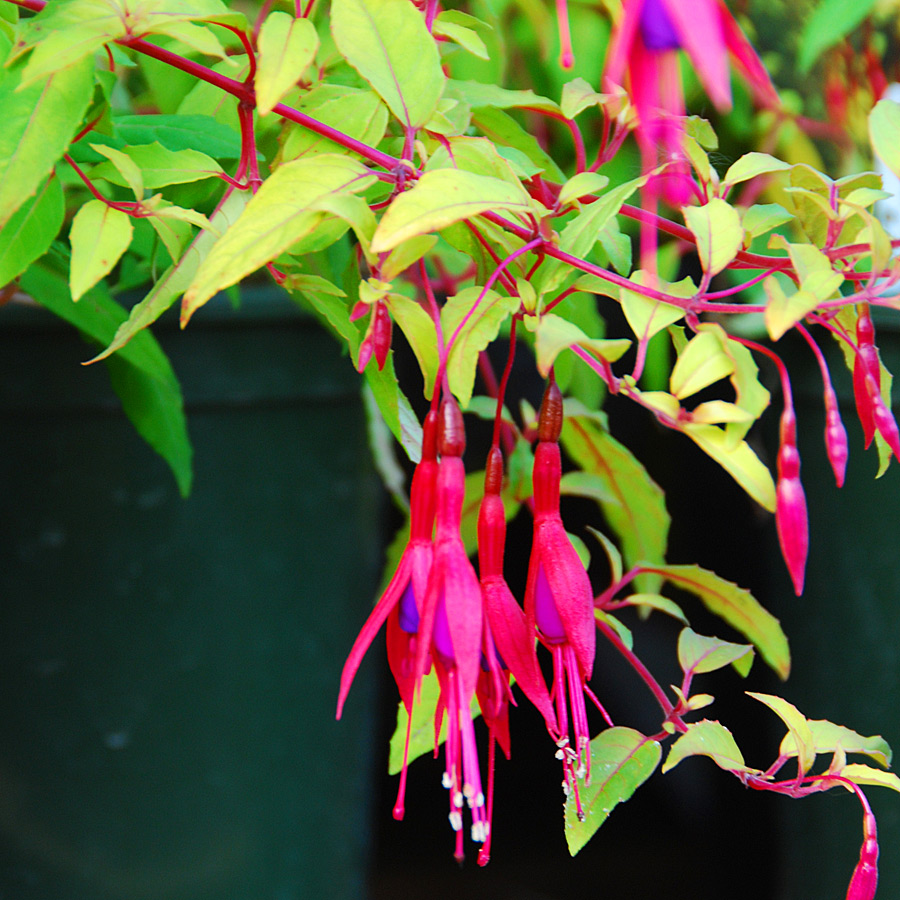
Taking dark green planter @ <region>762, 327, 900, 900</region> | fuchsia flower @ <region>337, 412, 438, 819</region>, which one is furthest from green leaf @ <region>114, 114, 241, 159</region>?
dark green planter @ <region>762, 327, 900, 900</region>

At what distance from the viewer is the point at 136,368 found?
0.39 metres

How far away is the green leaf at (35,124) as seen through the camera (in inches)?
7.9

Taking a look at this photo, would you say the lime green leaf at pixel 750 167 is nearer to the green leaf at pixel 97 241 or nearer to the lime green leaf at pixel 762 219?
the lime green leaf at pixel 762 219

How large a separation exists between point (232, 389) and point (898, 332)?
14.4 inches

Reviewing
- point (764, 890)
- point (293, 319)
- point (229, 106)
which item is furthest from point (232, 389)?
point (764, 890)

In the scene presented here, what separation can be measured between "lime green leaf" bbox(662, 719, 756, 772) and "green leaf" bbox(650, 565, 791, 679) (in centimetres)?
7

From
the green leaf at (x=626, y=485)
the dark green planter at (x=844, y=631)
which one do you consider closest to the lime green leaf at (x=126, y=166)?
the green leaf at (x=626, y=485)

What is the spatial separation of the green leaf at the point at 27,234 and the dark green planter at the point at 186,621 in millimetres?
223

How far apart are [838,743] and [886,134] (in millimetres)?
176

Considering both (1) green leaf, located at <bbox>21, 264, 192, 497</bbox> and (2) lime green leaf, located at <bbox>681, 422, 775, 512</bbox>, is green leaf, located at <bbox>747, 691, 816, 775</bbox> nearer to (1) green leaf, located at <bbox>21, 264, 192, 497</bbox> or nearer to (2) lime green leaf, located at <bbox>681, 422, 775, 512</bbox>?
(2) lime green leaf, located at <bbox>681, 422, 775, 512</bbox>

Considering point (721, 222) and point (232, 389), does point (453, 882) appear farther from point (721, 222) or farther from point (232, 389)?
point (721, 222)

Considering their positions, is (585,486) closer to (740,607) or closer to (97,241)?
(740,607)

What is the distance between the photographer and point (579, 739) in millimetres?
240

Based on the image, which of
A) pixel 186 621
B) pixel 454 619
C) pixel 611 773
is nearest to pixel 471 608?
pixel 454 619
